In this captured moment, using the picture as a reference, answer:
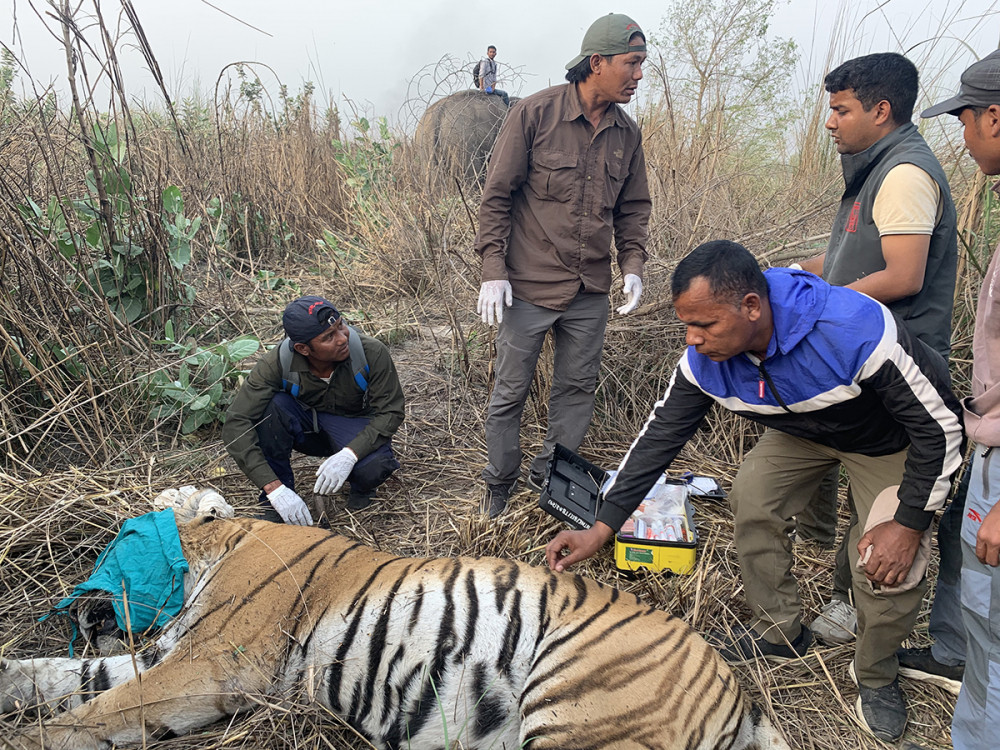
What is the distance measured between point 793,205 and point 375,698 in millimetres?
4407

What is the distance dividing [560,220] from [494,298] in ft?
1.71

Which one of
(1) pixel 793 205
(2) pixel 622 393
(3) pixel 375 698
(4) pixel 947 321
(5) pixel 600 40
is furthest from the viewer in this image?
(1) pixel 793 205

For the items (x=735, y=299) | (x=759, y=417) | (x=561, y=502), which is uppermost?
(x=735, y=299)

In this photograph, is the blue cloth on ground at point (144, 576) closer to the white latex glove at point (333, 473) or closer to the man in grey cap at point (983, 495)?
the white latex glove at point (333, 473)

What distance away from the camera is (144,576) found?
2.29 meters

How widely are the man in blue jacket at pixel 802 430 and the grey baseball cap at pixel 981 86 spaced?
59 cm

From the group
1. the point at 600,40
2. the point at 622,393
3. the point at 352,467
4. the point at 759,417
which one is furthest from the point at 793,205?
the point at 352,467

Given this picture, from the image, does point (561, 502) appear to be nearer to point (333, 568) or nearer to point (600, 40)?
point (333, 568)

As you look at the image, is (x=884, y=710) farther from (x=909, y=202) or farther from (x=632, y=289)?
(x=632, y=289)

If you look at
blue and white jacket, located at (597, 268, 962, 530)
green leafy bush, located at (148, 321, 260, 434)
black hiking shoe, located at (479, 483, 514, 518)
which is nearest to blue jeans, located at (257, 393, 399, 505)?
black hiking shoe, located at (479, 483, 514, 518)

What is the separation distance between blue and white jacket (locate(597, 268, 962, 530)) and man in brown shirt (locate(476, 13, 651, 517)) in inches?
45.0

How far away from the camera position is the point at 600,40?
3.03 m

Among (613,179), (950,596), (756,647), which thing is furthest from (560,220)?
(950,596)

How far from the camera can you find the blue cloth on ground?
2.27 meters
